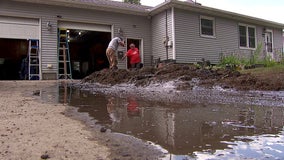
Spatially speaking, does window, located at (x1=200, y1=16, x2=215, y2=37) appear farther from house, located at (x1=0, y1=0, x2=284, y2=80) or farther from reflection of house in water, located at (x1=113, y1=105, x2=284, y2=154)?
reflection of house in water, located at (x1=113, y1=105, x2=284, y2=154)

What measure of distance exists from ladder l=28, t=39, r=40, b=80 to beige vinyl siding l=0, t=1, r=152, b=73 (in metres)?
0.38

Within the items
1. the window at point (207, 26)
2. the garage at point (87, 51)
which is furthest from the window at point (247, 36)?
the garage at point (87, 51)

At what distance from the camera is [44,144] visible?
2.08 m

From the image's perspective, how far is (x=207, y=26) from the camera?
16.9 meters

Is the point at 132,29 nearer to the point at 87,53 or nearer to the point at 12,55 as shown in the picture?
the point at 87,53

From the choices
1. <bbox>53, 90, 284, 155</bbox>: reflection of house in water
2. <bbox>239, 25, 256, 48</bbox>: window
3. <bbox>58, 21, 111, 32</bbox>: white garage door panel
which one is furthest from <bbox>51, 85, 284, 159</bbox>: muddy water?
<bbox>239, 25, 256, 48</bbox>: window

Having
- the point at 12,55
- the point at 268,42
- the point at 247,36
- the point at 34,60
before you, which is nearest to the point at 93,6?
the point at 34,60

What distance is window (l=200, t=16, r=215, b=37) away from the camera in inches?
652

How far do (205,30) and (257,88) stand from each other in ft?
37.6

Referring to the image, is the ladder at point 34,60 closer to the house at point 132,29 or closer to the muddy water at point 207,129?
the house at point 132,29

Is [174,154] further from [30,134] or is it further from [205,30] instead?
[205,30]

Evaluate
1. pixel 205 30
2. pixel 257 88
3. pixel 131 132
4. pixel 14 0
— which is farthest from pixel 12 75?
pixel 131 132

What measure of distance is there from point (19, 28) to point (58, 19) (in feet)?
6.26

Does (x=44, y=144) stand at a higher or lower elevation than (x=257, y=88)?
lower
